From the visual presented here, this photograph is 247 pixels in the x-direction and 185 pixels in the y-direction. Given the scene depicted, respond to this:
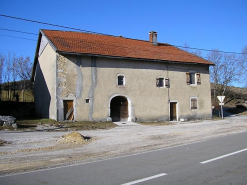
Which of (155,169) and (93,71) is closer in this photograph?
(155,169)

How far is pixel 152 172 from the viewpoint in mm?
5945

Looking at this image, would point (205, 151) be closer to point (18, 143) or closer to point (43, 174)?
point (43, 174)

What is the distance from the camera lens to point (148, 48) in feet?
84.3

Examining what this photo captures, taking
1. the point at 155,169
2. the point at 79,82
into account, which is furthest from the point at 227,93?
the point at 155,169

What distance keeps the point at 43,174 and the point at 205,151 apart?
219 inches

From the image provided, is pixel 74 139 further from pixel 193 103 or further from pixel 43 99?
pixel 193 103

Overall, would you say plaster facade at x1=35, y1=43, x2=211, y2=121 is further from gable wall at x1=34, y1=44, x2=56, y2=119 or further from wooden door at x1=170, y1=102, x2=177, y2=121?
wooden door at x1=170, y1=102, x2=177, y2=121

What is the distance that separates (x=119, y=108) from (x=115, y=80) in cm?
262

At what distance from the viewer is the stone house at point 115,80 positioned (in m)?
19.3

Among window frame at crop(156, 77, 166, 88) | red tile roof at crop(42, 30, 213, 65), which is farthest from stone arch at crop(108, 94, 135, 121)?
red tile roof at crop(42, 30, 213, 65)

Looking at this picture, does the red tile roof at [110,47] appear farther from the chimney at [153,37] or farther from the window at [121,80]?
the window at [121,80]

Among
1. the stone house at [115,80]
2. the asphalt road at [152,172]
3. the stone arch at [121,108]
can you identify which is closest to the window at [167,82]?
the stone house at [115,80]

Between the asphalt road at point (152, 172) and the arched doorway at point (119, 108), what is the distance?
13.7m

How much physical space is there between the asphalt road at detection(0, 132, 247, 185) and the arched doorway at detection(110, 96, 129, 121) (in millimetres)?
13721
